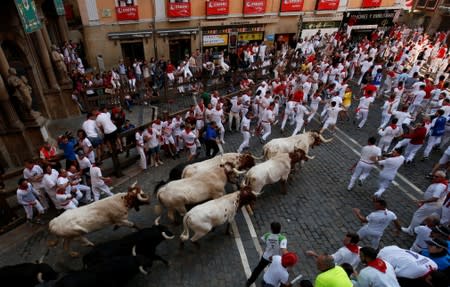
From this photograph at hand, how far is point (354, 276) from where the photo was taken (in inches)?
226

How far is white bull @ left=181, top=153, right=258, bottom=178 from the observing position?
8836 millimetres

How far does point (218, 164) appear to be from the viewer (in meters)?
9.12

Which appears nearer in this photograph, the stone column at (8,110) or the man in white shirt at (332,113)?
the stone column at (8,110)

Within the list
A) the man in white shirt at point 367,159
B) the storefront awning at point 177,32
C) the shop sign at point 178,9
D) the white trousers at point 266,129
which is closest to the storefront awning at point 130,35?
the storefront awning at point 177,32

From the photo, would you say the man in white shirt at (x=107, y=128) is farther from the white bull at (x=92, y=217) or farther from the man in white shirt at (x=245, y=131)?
the man in white shirt at (x=245, y=131)

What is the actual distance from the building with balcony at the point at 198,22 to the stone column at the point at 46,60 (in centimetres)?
672

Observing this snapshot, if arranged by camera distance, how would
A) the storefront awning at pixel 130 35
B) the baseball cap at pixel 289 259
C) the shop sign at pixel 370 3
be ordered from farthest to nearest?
the shop sign at pixel 370 3
the storefront awning at pixel 130 35
the baseball cap at pixel 289 259

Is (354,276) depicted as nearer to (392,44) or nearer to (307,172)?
(307,172)

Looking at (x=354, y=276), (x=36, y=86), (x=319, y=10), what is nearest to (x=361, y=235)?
(x=354, y=276)

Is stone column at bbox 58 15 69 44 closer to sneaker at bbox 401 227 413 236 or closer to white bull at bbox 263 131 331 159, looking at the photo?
white bull at bbox 263 131 331 159

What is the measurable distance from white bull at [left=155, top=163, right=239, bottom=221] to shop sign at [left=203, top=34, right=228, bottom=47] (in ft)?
55.8

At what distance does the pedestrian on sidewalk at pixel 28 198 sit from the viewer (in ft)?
24.7

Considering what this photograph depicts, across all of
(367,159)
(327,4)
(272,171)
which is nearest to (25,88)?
(272,171)

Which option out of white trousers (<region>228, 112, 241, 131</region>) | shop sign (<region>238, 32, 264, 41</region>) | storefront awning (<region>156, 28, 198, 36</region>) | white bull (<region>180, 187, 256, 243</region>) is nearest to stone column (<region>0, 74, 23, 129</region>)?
white bull (<region>180, 187, 256, 243</region>)
